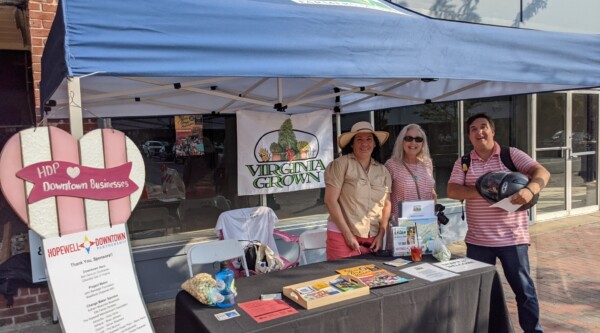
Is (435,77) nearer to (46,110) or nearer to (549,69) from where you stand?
(549,69)

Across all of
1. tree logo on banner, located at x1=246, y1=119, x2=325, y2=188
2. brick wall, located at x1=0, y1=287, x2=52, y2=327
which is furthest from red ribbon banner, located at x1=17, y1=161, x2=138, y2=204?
tree logo on banner, located at x1=246, y1=119, x2=325, y2=188

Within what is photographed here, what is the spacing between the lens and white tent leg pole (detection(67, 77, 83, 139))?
1.78m

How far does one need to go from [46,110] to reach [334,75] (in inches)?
94.6

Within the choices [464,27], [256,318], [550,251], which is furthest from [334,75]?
[550,251]

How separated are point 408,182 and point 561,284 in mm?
2542

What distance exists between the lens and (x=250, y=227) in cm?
440

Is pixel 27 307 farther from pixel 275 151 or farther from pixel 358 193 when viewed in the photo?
pixel 358 193

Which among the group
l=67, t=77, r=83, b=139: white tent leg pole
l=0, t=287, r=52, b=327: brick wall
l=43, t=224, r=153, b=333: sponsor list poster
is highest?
l=67, t=77, r=83, b=139: white tent leg pole

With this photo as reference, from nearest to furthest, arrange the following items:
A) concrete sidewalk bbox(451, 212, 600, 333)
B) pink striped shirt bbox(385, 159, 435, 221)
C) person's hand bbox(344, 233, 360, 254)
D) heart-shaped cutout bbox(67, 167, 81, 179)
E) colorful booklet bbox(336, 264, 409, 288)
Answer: heart-shaped cutout bbox(67, 167, 81, 179)
colorful booklet bbox(336, 264, 409, 288)
person's hand bbox(344, 233, 360, 254)
pink striped shirt bbox(385, 159, 435, 221)
concrete sidewalk bbox(451, 212, 600, 333)

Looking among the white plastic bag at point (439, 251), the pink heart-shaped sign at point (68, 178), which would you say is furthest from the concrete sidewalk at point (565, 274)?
the pink heart-shaped sign at point (68, 178)

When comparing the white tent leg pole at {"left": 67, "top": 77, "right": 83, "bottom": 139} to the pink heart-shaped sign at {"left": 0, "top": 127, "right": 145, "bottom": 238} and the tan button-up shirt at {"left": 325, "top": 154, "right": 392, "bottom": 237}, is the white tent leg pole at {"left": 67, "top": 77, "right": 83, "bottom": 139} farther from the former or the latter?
the tan button-up shirt at {"left": 325, "top": 154, "right": 392, "bottom": 237}

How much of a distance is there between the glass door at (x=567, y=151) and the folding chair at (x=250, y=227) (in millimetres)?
5387

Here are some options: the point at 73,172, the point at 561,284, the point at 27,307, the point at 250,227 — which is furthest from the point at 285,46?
the point at 561,284

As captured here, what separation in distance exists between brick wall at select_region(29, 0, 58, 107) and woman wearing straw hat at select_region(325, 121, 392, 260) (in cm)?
268
